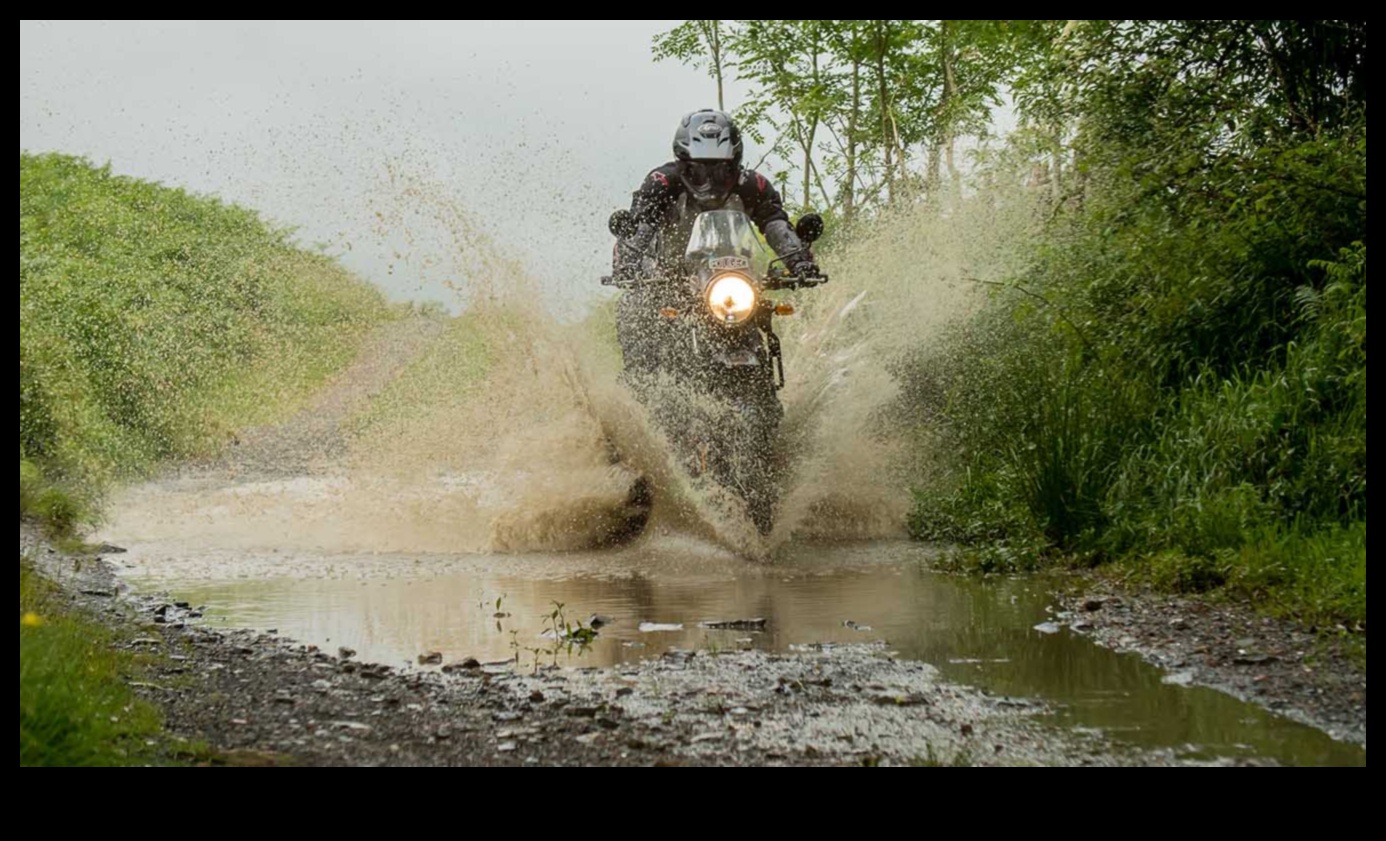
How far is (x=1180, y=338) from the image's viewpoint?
9.24 meters

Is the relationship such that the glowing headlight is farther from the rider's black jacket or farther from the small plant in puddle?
the small plant in puddle

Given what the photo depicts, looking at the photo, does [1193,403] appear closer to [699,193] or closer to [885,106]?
[699,193]

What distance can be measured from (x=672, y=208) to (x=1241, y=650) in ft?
16.0

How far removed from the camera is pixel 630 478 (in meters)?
10.0

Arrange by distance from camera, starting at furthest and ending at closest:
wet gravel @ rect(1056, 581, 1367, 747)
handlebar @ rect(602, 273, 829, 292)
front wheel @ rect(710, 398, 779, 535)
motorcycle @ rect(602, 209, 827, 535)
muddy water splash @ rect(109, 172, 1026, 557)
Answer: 1. muddy water splash @ rect(109, 172, 1026, 557)
2. front wheel @ rect(710, 398, 779, 535)
3. handlebar @ rect(602, 273, 829, 292)
4. motorcycle @ rect(602, 209, 827, 535)
5. wet gravel @ rect(1056, 581, 1367, 747)

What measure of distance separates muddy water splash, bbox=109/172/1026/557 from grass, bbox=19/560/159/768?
14.3 ft

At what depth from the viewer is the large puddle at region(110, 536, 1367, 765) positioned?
477cm

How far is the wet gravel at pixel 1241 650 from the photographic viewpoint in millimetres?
4699

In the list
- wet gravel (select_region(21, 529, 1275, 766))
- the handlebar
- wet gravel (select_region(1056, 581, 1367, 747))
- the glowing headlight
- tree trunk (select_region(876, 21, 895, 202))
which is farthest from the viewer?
tree trunk (select_region(876, 21, 895, 202))

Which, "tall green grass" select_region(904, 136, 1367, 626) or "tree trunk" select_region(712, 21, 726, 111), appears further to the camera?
"tree trunk" select_region(712, 21, 726, 111)

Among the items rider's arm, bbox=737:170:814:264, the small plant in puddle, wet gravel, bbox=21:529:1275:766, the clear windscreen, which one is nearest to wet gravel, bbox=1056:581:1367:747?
wet gravel, bbox=21:529:1275:766

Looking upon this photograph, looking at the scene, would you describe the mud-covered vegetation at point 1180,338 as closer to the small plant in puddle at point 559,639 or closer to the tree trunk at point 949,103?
the small plant in puddle at point 559,639
